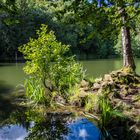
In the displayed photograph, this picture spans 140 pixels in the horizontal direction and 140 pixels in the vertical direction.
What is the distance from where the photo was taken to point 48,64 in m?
12.3

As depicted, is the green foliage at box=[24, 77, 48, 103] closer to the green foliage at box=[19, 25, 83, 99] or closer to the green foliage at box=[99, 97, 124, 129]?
the green foliage at box=[19, 25, 83, 99]

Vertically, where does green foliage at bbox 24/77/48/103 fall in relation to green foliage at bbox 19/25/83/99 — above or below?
below

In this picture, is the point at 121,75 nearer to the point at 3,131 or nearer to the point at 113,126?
the point at 113,126

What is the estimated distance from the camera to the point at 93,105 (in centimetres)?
979

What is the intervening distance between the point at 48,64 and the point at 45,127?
3.88 metres

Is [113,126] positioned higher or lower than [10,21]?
lower

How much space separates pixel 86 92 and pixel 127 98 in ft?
4.76

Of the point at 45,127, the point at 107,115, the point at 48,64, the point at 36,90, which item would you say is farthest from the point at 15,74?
Answer: the point at 107,115

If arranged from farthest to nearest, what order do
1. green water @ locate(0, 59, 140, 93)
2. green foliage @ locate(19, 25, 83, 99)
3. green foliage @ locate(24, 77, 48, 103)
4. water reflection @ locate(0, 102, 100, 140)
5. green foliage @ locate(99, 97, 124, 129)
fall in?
green water @ locate(0, 59, 140, 93), green foliage @ locate(19, 25, 83, 99), green foliage @ locate(24, 77, 48, 103), green foliage @ locate(99, 97, 124, 129), water reflection @ locate(0, 102, 100, 140)

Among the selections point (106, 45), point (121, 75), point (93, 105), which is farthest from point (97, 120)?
point (106, 45)

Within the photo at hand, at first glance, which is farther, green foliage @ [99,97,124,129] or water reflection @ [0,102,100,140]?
green foliage @ [99,97,124,129]

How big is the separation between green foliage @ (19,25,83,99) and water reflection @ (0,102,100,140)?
191 centimetres

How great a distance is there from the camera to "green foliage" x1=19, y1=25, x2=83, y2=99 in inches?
480

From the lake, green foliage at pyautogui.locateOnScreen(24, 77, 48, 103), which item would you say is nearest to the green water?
green foliage at pyautogui.locateOnScreen(24, 77, 48, 103)
